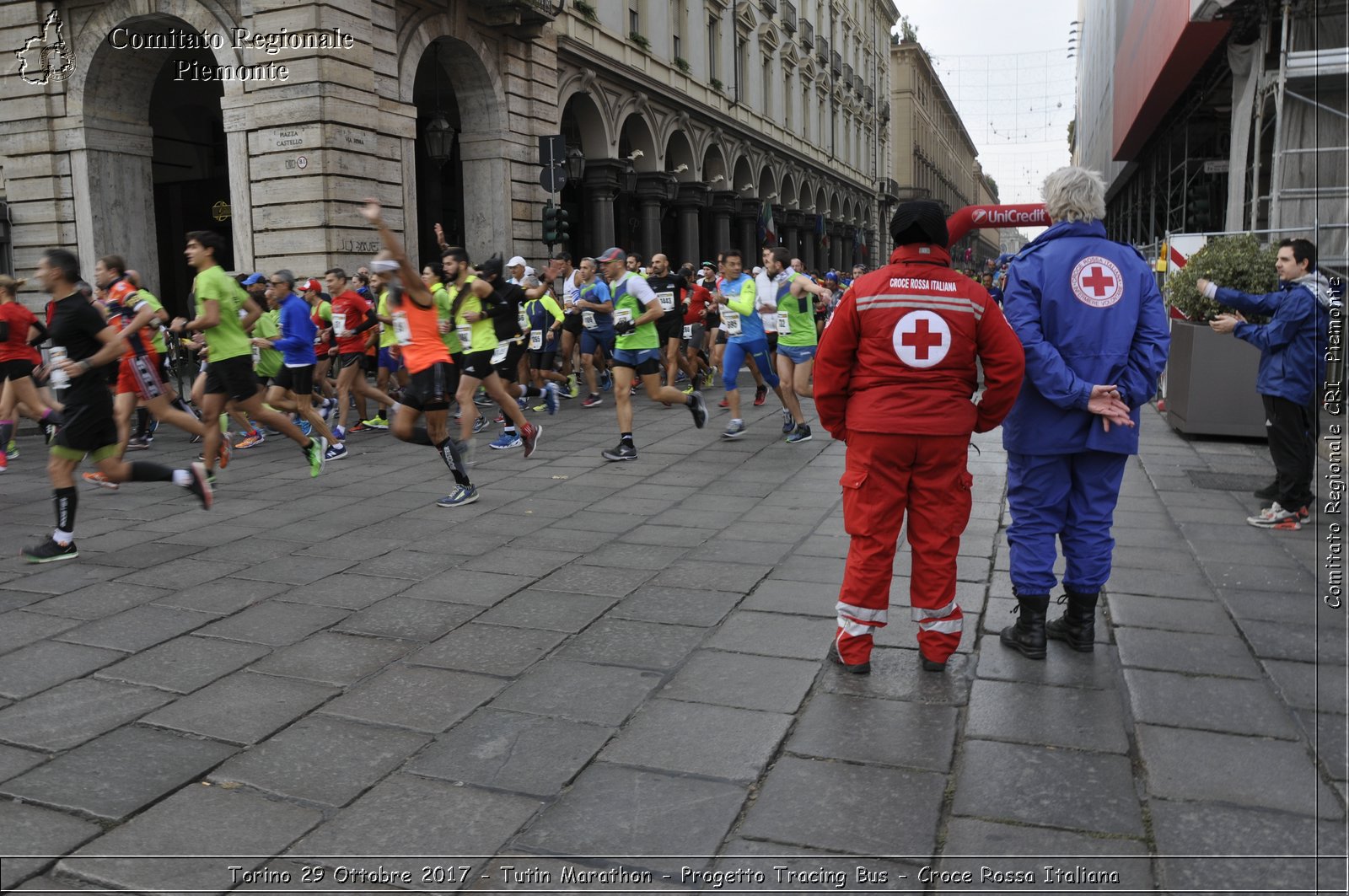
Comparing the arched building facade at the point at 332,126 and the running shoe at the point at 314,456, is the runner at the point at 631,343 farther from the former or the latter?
the arched building facade at the point at 332,126

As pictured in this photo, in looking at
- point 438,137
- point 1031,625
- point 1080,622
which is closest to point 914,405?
point 1031,625

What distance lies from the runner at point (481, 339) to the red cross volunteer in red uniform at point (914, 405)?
203 inches

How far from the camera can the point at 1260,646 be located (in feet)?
14.3

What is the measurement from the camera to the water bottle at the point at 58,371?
6203 mm

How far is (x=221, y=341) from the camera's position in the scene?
26.8 feet

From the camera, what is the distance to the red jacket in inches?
154

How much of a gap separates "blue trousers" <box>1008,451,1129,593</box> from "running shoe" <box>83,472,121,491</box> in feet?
17.9

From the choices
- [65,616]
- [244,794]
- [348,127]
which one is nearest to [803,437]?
[65,616]

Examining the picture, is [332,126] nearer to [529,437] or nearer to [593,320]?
[593,320]

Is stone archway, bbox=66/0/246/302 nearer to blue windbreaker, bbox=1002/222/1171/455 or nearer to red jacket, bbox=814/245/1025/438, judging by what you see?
red jacket, bbox=814/245/1025/438

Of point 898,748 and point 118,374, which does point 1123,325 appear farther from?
point 118,374

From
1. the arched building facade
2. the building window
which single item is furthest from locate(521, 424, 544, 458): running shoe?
the building window

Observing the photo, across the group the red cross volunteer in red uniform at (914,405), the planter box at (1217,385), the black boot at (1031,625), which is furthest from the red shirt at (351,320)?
the black boot at (1031,625)

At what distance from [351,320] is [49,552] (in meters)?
5.32
